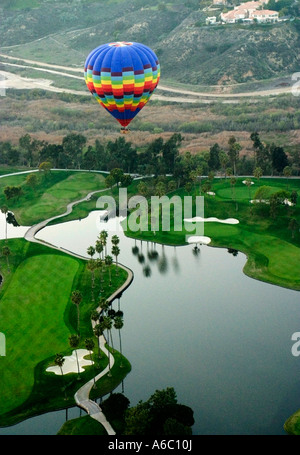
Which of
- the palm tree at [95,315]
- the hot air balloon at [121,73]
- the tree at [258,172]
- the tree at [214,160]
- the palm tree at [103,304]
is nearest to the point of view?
the palm tree at [95,315]

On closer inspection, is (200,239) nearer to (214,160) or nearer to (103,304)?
(214,160)

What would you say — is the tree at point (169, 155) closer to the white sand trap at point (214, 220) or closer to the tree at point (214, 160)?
the tree at point (214, 160)

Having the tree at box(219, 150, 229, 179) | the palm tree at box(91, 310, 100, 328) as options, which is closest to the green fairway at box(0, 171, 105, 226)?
the tree at box(219, 150, 229, 179)

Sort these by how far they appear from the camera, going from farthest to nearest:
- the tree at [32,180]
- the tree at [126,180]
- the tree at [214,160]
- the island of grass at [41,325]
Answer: the tree at [214,160]
the tree at [32,180]
the tree at [126,180]
the island of grass at [41,325]

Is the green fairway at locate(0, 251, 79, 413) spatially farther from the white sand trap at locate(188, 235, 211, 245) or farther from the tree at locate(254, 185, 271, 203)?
the tree at locate(254, 185, 271, 203)

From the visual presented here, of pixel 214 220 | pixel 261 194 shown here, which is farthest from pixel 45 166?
pixel 261 194

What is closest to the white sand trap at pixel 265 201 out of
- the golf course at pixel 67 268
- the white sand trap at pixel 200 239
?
the golf course at pixel 67 268
